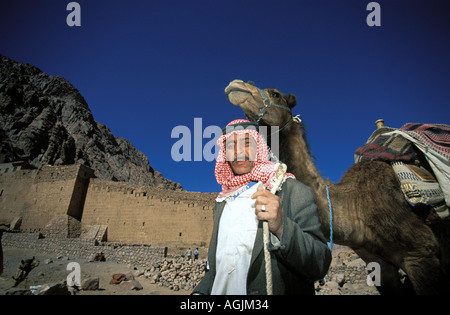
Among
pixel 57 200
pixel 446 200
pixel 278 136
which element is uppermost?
pixel 57 200

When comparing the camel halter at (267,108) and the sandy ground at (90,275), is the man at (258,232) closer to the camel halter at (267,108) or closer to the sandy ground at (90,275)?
the camel halter at (267,108)

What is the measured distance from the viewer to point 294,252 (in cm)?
133

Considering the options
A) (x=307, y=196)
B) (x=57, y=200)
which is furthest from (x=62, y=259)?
(x=307, y=196)

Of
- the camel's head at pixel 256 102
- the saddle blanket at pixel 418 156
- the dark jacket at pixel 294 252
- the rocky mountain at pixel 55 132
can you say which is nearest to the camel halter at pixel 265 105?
the camel's head at pixel 256 102

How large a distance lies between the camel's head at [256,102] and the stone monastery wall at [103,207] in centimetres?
1683

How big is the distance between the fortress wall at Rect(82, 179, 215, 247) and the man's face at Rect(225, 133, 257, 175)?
58.2ft

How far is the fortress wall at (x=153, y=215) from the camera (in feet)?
63.3

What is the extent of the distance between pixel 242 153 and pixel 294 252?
0.86 meters

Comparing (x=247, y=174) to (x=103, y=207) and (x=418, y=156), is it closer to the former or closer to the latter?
(x=418, y=156)

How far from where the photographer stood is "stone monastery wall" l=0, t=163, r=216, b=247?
768 inches
